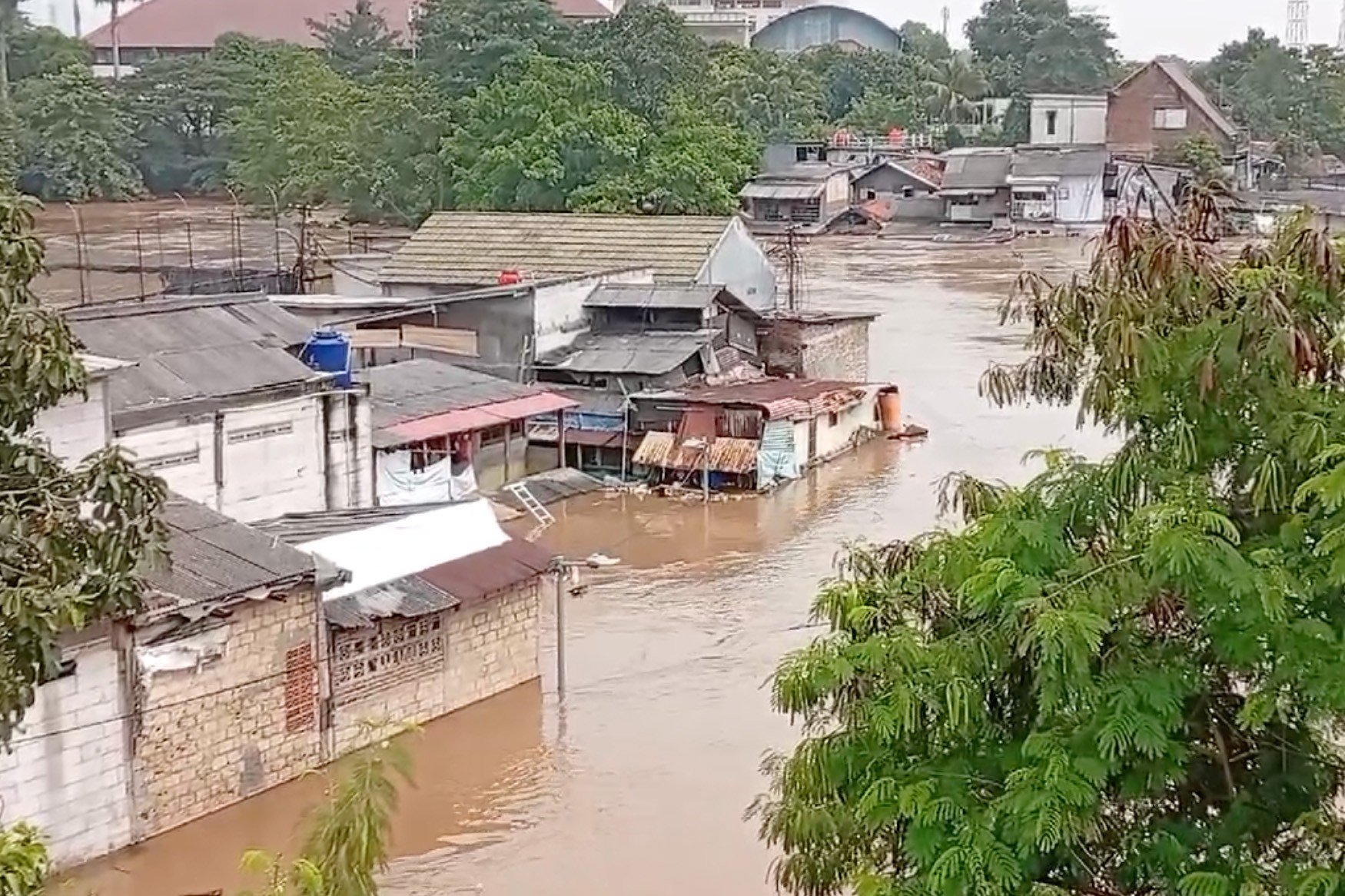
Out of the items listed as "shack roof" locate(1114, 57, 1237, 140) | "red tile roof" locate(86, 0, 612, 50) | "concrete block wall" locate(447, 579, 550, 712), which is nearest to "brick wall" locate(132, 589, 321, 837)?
"concrete block wall" locate(447, 579, 550, 712)

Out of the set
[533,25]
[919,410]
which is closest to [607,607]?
[919,410]

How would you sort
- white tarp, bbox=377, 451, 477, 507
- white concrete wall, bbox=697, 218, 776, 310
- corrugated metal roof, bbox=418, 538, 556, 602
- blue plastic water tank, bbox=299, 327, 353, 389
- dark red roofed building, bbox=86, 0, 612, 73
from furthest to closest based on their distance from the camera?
dark red roofed building, bbox=86, 0, 612, 73, white concrete wall, bbox=697, 218, 776, 310, white tarp, bbox=377, 451, 477, 507, blue plastic water tank, bbox=299, 327, 353, 389, corrugated metal roof, bbox=418, 538, 556, 602

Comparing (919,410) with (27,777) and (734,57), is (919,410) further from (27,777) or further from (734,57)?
(734,57)

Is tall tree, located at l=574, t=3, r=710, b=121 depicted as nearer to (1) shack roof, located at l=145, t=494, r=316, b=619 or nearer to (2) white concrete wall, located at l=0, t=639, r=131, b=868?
(1) shack roof, located at l=145, t=494, r=316, b=619

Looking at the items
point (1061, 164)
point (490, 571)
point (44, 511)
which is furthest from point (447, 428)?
point (1061, 164)

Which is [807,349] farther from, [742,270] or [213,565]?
[213,565]

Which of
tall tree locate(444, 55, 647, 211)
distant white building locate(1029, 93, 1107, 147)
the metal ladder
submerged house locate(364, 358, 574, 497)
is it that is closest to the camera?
submerged house locate(364, 358, 574, 497)

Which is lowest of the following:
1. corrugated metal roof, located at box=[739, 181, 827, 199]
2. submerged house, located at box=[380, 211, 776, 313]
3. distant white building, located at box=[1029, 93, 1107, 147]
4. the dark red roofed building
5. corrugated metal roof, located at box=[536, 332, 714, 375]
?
corrugated metal roof, located at box=[536, 332, 714, 375]
